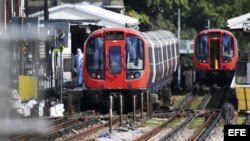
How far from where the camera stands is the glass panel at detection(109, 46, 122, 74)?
906 inches

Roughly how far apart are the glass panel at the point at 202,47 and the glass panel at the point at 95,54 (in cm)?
1269

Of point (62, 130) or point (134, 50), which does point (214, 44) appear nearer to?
point (134, 50)

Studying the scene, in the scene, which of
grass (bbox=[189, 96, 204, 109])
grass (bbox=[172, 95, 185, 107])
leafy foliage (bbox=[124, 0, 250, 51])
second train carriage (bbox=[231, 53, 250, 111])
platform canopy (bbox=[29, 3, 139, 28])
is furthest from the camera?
leafy foliage (bbox=[124, 0, 250, 51])

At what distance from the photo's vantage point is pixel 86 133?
1659 centimetres

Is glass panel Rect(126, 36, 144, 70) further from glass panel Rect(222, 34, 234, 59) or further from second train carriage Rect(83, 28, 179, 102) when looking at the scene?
glass panel Rect(222, 34, 234, 59)

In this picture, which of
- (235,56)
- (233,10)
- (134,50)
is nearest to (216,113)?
(134,50)

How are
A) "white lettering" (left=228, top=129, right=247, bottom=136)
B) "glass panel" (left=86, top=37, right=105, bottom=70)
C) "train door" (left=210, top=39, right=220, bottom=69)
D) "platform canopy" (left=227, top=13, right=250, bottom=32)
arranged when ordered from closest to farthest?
"white lettering" (left=228, top=129, right=247, bottom=136) → "glass panel" (left=86, top=37, right=105, bottom=70) → "platform canopy" (left=227, top=13, right=250, bottom=32) → "train door" (left=210, top=39, right=220, bottom=69)

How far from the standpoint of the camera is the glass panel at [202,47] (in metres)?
35.1

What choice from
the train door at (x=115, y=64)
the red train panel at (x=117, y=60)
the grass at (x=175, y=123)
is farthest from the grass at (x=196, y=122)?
the train door at (x=115, y=64)

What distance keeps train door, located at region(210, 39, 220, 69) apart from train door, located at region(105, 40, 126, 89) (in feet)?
40.3

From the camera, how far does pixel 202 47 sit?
35.2 meters

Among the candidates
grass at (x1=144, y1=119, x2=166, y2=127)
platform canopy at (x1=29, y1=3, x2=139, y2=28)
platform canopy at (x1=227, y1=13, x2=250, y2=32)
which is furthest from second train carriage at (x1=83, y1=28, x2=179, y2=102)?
platform canopy at (x1=29, y1=3, x2=139, y2=28)

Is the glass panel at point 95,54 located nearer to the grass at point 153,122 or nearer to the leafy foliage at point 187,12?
the grass at point 153,122

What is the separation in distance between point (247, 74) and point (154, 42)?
3.78m
